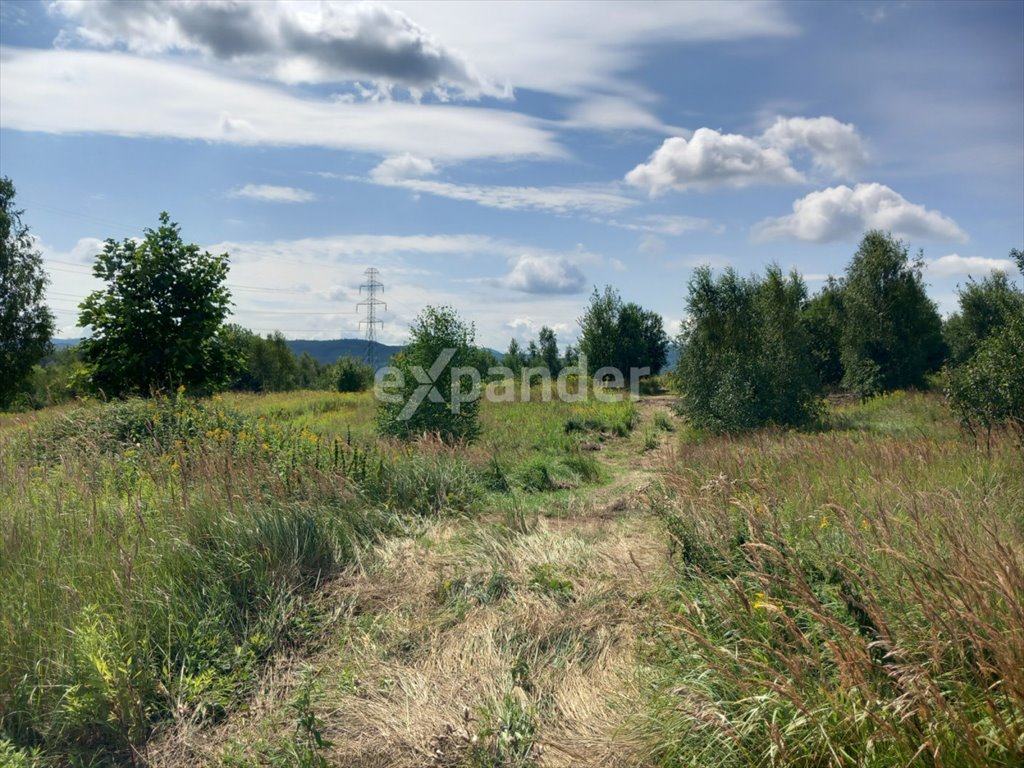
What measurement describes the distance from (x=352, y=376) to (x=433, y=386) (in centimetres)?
2635

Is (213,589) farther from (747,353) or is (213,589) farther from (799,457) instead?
(747,353)

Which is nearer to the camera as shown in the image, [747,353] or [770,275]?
[747,353]

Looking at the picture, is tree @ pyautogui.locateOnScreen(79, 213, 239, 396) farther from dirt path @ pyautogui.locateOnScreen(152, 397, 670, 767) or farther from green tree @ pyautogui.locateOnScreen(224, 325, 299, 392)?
green tree @ pyautogui.locateOnScreen(224, 325, 299, 392)

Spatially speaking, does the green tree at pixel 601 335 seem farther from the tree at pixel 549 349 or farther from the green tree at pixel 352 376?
the tree at pixel 549 349

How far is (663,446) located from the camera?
49.2ft

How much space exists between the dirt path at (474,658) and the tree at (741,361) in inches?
445

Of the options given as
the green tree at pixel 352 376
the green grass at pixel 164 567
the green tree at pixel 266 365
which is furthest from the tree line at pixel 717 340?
the green tree at pixel 266 365

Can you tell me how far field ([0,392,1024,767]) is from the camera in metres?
2.84

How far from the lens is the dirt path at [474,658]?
3.39m

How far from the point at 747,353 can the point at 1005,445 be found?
10787 mm

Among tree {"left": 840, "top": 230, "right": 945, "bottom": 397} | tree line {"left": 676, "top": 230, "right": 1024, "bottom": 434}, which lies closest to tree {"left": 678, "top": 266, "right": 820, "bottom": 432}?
tree line {"left": 676, "top": 230, "right": 1024, "bottom": 434}

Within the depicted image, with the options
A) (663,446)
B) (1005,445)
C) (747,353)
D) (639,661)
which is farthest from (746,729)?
(747,353)

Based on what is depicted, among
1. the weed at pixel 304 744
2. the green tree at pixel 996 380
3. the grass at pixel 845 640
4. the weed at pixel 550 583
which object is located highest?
the green tree at pixel 996 380

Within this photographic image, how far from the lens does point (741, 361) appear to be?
17.4 metres
